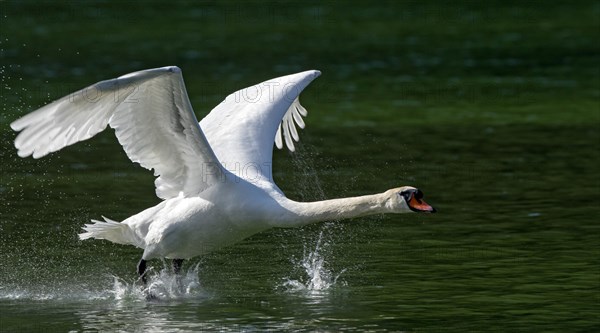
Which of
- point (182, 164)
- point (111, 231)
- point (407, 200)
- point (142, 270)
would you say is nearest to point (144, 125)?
point (182, 164)

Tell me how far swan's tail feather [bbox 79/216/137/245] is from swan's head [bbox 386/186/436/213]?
3025 mm

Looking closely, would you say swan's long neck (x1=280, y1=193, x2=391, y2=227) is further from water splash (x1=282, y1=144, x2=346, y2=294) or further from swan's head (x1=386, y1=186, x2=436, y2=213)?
water splash (x1=282, y1=144, x2=346, y2=294)

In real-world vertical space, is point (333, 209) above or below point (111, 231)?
above

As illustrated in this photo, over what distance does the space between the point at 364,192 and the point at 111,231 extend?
5.62 metres

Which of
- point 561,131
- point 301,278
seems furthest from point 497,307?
point 561,131

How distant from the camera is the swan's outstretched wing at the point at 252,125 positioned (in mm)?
14172

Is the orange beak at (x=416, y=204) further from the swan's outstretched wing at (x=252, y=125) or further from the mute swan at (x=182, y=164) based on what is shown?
the swan's outstretched wing at (x=252, y=125)

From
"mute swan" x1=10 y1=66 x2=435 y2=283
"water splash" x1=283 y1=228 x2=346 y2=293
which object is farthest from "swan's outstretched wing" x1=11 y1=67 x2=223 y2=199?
"water splash" x1=283 y1=228 x2=346 y2=293

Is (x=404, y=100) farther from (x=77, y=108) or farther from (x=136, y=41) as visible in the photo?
(x=77, y=108)

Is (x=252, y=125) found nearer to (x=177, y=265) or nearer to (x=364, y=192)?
(x=177, y=265)

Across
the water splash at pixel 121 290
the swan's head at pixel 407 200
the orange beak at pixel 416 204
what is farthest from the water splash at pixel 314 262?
the orange beak at pixel 416 204

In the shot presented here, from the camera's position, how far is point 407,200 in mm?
12258

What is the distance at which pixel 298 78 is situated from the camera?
1581 cm

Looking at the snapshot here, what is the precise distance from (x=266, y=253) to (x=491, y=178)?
5.60 m
